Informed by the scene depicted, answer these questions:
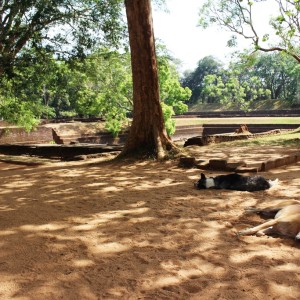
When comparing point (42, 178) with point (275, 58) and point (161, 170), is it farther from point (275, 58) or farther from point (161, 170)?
point (275, 58)

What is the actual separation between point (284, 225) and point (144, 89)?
6147 millimetres

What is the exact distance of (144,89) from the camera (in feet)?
29.3

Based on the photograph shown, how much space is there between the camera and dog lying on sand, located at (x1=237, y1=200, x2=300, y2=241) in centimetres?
327

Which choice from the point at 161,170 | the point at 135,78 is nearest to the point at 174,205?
the point at 161,170

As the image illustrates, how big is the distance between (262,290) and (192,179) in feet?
12.8

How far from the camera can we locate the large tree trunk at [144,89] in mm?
8805

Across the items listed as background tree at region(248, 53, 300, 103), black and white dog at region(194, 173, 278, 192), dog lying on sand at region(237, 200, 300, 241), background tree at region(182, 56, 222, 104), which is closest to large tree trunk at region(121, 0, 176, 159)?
black and white dog at region(194, 173, 278, 192)

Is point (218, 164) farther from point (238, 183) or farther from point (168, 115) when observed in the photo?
point (168, 115)

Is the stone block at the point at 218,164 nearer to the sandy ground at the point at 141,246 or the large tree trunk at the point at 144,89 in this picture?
the sandy ground at the point at 141,246

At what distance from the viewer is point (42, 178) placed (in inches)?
275

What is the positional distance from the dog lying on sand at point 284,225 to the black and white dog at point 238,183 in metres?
1.58

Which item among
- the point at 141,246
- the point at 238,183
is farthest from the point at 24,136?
the point at 141,246

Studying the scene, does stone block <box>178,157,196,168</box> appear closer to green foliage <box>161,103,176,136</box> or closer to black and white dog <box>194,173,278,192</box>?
black and white dog <box>194,173,278,192</box>

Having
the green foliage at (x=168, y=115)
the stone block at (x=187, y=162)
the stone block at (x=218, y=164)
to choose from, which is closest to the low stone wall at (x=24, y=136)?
the green foliage at (x=168, y=115)
